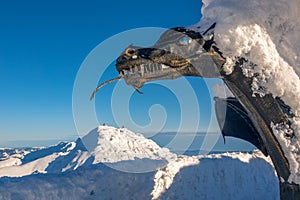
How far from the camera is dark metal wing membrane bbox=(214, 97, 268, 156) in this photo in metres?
7.09

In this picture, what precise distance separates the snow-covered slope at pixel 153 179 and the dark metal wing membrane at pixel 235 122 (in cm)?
252

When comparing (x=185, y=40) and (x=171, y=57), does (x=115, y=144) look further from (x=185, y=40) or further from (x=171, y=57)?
(x=185, y=40)

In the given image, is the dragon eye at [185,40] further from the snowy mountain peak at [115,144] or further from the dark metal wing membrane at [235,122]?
the snowy mountain peak at [115,144]

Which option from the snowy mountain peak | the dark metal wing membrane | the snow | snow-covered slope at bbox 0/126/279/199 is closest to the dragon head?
the snow

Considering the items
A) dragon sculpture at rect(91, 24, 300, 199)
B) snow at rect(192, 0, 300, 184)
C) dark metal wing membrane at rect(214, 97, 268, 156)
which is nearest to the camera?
snow at rect(192, 0, 300, 184)

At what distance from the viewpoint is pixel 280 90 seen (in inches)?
175

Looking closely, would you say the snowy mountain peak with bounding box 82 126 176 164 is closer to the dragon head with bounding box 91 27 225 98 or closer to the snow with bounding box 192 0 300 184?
the dragon head with bounding box 91 27 225 98

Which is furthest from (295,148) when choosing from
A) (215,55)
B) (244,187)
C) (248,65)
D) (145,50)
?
(244,187)

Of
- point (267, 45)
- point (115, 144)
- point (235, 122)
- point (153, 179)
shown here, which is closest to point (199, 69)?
point (267, 45)

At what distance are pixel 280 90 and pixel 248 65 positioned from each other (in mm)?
551

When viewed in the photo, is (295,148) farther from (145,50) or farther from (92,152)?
(92,152)

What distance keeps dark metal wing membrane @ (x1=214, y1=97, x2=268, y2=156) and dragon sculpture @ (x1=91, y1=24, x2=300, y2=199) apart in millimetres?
2042

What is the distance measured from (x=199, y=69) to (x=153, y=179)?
4.65 m

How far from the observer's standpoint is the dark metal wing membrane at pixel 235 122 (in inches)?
279
